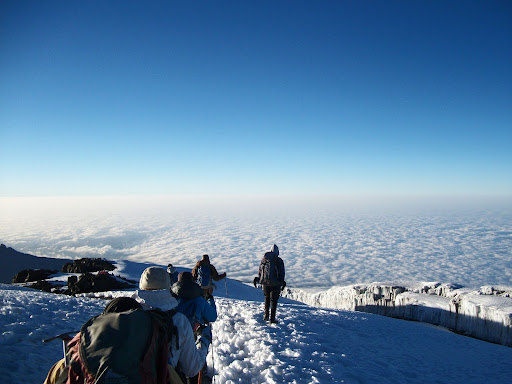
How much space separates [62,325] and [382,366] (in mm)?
8039

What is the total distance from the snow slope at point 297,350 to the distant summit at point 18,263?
1454 inches

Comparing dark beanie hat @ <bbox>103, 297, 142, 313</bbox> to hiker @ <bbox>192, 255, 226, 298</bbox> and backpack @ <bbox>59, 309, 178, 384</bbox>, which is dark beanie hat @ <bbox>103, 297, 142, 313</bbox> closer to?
backpack @ <bbox>59, 309, 178, 384</bbox>

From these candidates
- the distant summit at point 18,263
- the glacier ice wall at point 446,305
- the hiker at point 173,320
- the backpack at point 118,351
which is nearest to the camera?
the backpack at point 118,351

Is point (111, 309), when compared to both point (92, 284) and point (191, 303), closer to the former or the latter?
point (191, 303)

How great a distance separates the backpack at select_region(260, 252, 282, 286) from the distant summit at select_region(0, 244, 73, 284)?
3978 cm

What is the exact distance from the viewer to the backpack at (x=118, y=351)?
1.62 meters

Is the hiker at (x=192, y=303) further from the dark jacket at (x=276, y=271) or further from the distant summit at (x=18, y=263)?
the distant summit at (x=18, y=263)

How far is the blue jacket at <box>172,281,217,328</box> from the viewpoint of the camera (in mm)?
3670

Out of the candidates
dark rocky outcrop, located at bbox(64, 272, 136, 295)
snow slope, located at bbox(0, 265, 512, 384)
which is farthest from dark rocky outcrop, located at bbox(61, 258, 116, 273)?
snow slope, located at bbox(0, 265, 512, 384)

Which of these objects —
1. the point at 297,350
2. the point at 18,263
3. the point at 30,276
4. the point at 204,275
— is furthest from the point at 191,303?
the point at 18,263

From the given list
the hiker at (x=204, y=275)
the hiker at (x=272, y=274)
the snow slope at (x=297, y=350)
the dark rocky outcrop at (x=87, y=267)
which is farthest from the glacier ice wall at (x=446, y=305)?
the dark rocky outcrop at (x=87, y=267)

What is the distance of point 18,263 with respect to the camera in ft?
135

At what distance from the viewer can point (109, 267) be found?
27266 mm

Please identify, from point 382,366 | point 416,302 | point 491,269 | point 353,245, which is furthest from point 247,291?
point 353,245
